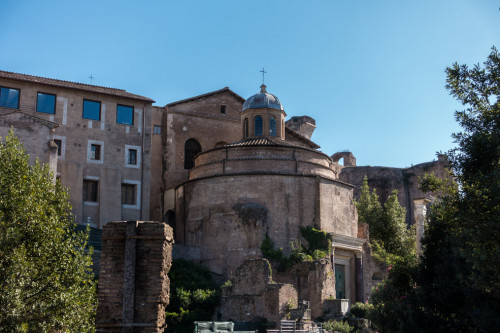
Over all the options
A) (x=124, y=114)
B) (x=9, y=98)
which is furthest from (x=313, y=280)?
(x=9, y=98)

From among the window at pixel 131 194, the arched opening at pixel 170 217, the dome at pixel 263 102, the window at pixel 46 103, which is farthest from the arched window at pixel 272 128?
the window at pixel 46 103

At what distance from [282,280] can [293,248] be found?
1.76m

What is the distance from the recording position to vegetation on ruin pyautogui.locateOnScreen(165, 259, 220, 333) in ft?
86.5

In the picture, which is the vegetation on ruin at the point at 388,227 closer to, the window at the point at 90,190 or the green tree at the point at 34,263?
the window at the point at 90,190

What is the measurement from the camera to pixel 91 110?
35281mm

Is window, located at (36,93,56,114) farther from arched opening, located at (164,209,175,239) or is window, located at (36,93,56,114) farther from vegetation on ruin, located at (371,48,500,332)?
vegetation on ruin, located at (371,48,500,332)

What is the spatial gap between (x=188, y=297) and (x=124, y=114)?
12.9 meters

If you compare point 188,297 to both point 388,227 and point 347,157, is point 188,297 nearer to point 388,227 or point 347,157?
point 388,227

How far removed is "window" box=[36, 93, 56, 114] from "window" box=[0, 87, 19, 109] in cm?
111

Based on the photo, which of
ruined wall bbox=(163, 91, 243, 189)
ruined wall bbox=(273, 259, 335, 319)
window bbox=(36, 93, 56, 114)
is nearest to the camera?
ruined wall bbox=(273, 259, 335, 319)

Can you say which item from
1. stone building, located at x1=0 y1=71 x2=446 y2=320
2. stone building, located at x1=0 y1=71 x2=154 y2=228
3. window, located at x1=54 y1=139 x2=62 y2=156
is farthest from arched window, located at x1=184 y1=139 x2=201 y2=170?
window, located at x1=54 y1=139 x2=62 y2=156

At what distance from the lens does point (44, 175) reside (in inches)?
712

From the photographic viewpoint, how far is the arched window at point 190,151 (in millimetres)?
38375

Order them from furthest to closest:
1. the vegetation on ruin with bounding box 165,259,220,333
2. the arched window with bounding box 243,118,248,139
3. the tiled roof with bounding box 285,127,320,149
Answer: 1. the tiled roof with bounding box 285,127,320,149
2. the arched window with bounding box 243,118,248,139
3. the vegetation on ruin with bounding box 165,259,220,333
